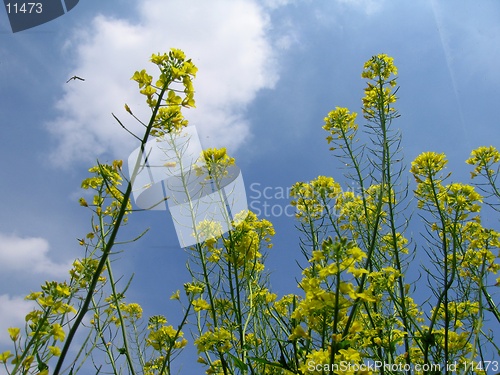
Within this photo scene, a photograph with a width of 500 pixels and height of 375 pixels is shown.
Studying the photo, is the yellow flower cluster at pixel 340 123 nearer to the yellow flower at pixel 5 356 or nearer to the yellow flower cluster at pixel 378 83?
the yellow flower cluster at pixel 378 83

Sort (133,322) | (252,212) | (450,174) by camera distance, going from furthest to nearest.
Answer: (133,322) → (252,212) → (450,174)

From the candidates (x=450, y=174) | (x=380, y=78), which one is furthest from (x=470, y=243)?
(x=380, y=78)

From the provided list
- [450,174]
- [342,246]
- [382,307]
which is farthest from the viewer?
[382,307]

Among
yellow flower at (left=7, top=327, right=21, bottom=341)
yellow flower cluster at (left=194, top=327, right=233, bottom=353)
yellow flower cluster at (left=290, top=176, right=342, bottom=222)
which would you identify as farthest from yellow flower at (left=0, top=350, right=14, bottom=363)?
yellow flower cluster at (left=290, top=176, right=342, bottom=222)

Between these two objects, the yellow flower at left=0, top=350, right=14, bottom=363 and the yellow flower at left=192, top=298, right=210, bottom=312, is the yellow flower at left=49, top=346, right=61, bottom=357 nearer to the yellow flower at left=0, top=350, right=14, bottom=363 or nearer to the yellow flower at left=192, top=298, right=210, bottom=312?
the yellow flower at left=0, top=350, right=14, bottom=363

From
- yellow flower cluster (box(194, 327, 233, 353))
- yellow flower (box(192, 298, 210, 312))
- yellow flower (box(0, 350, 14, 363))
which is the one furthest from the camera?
yellow flower (box(192, 298, 210, 312))

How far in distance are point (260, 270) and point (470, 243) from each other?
1895 millimetres

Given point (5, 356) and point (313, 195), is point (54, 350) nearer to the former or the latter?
point (5, 356)

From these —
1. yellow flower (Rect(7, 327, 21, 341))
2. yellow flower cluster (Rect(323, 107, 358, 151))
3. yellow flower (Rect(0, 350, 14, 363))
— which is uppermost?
yellow flower cluster (Rect(323, 107, 358, 151))

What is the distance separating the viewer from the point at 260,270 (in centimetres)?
334

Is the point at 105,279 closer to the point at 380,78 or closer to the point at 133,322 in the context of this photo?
the point at 133,322

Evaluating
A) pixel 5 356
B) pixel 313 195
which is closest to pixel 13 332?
pixel 5 356

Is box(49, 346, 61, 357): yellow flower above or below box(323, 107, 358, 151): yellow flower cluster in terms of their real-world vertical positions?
below

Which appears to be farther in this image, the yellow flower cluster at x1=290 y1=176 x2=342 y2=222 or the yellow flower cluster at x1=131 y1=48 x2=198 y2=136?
the yellow flower cluster at x1=290 y1=176 x2=342 y2=222
